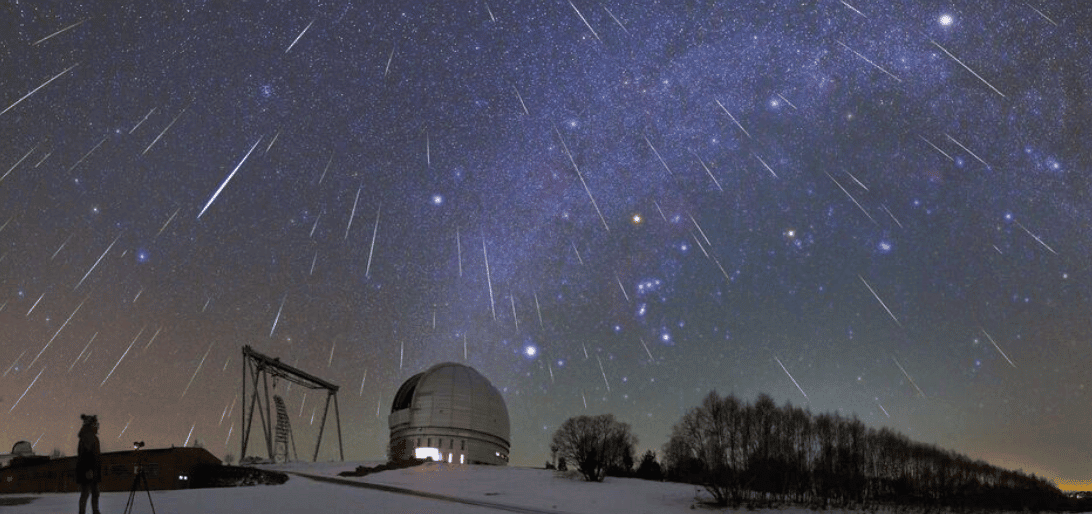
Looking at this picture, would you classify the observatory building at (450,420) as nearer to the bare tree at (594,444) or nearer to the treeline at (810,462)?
the bare tree at (594,444)

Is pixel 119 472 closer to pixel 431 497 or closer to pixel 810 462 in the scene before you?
pixel 431 497

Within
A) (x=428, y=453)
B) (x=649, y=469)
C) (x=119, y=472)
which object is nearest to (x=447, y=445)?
(x=428, y=453)

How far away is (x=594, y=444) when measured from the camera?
53062 millimetres

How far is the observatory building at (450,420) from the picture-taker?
70.6 m

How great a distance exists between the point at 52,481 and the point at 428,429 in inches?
1267

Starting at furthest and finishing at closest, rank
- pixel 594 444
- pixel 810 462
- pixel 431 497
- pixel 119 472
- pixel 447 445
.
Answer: pixel 447 445, pixel 594 444, pixel 810 462, pixel 119 472, pixel 431 497

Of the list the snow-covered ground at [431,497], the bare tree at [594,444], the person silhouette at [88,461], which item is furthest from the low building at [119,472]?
the person silhouette at [88,461]

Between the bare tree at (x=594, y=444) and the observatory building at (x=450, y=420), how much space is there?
17.5m

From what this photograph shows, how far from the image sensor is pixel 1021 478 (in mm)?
64750

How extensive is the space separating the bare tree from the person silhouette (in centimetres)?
3547

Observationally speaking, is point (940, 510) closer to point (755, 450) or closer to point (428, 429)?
point (755, 450)

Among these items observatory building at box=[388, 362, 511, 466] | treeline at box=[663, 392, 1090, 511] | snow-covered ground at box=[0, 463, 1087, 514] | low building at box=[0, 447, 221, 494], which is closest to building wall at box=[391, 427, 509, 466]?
observatory building at box=[388, 362, 511, 466]

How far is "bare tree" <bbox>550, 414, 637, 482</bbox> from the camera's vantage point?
49562 mm

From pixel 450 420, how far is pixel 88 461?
2206 inches
